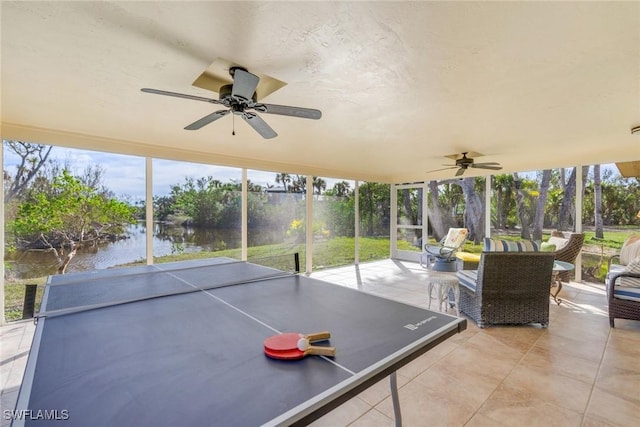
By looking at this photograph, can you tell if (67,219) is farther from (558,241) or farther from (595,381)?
(558,241)

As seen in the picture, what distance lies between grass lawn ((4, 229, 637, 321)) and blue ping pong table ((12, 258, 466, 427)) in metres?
1.00

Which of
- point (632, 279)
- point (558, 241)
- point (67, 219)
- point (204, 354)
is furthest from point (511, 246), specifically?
point (67, 219)

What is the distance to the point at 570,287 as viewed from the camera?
497cm

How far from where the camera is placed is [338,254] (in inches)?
275

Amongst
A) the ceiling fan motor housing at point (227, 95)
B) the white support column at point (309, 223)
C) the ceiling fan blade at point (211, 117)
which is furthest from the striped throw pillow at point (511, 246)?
the ceiling fan blade at point (211, 117)

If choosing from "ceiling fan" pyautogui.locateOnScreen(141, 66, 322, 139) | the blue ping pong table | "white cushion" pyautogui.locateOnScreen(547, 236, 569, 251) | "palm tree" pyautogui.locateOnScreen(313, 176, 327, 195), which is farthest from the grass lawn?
"ceiling fan" pyautogui.locateOnScreen(141, 66, 322, 139)

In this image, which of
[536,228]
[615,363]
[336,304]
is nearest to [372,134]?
[336,304]

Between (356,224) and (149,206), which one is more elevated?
(149,206)

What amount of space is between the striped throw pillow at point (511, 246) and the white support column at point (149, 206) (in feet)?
18.1

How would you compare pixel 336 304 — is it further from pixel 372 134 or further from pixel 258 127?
pixel 372 134

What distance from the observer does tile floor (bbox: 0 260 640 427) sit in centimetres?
187

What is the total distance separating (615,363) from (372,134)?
10.6 ft

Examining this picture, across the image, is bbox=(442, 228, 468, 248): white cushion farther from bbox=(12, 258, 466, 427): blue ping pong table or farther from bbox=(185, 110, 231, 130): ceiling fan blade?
bbox=(185, 110, 231, 130): ceiling fan blade

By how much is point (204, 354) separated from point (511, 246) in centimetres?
517
